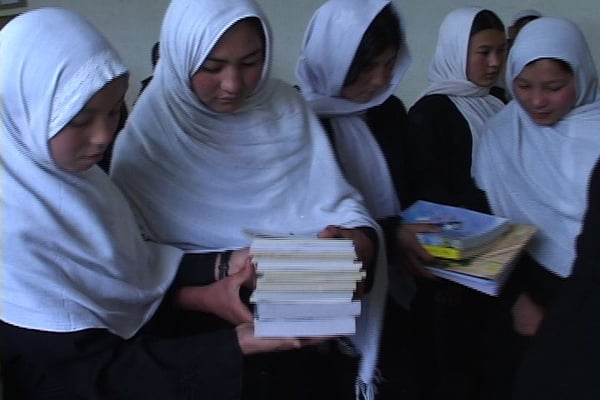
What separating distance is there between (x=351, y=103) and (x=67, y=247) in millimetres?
976

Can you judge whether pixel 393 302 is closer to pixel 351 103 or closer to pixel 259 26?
pixel 351 103

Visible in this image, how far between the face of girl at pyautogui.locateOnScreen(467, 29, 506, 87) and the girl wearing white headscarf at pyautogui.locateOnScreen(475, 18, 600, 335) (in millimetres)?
557

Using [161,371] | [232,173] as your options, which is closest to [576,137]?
[232,173]

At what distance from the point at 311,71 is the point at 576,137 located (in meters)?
0.79

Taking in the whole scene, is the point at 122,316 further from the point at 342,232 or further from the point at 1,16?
the point at 1,16

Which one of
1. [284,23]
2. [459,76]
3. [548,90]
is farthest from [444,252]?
[284,23]

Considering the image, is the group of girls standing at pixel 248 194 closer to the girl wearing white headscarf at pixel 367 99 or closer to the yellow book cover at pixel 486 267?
the girl wearing white headscarf at pixel 367 99

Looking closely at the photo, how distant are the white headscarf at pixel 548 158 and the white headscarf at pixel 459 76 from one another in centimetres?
28

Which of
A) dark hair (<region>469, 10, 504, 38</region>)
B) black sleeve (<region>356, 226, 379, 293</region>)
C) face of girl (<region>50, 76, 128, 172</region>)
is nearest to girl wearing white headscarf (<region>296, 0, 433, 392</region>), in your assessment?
black sleeve (<region>356, 226, 379, 293</region>)

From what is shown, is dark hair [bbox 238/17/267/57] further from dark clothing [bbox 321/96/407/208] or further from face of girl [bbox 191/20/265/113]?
dark clothing [bbox 321/96/407/208]

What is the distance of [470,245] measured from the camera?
62.6 inches

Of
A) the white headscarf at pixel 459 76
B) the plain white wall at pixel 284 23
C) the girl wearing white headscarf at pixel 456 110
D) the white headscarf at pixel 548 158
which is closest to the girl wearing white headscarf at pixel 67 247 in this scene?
the girl wearing white headscarf at pixel 456 110

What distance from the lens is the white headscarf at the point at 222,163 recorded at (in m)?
1.50

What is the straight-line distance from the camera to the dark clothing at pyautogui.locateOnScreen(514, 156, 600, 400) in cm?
93
